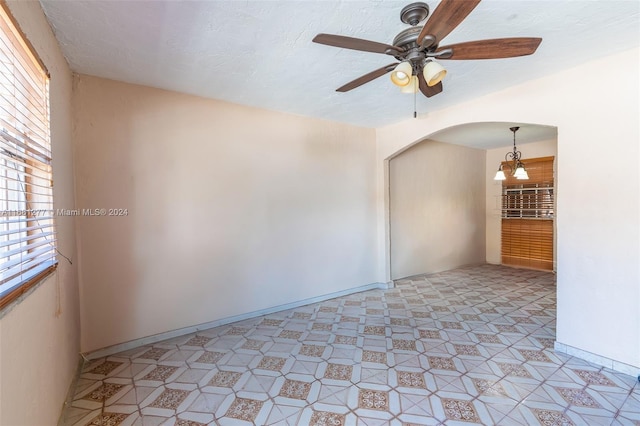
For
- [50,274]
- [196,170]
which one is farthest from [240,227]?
[50,274]

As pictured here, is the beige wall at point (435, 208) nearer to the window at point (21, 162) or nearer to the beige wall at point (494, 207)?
the beige wall at point (494, 207)

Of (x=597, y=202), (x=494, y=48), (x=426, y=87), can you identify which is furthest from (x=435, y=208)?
(x=494, y=48)

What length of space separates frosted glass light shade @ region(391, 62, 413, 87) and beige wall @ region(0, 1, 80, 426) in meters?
1.88

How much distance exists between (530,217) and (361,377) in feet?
17.4

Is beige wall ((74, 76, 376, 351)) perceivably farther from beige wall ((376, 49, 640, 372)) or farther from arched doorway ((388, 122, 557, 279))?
beige wall ((376, 49, 640, 372))

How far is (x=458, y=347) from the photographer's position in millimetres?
2594

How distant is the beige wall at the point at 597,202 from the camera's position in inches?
83.8

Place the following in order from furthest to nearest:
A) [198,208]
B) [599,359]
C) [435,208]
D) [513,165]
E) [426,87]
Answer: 1. [513,165]
2. [435,208]
3. [198,208]
4. [599,359]
5. [426,87]

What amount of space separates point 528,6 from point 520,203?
5055 millimetres

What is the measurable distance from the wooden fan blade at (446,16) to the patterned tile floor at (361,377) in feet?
7.26

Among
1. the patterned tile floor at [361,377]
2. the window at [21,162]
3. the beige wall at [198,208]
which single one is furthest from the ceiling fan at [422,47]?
the patterned tile floor at [361,377]

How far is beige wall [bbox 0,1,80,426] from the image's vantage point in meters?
1.12

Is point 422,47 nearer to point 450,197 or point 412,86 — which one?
point 412,86

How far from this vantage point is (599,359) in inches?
89.6
